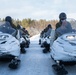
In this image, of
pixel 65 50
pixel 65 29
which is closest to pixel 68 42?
pixel 65 50

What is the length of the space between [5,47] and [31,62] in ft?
5.87

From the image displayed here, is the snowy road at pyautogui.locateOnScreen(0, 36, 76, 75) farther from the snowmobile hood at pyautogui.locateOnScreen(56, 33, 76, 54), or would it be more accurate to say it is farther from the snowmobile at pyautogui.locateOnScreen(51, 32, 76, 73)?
the snowmobile hood at pyautogui.locateOnScreen(56, 33, 76, 54)

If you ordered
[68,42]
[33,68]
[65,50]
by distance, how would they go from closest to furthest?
[65,50], [68,42], [33,68]

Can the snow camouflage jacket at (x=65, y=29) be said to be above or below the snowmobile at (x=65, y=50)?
above

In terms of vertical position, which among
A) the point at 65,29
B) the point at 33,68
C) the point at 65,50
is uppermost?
the point at 65,29

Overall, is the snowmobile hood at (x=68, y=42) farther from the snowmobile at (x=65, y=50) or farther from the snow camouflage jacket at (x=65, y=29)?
the snow camouflage jacket at (x=65, y=29)

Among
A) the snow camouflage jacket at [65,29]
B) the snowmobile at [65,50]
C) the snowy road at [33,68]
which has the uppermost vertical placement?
the snow camouflage jacket at [65,29]

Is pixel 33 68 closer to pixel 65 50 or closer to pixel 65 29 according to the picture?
pixel 65 50

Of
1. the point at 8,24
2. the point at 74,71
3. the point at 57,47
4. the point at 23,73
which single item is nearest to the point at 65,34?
the point at 57,47

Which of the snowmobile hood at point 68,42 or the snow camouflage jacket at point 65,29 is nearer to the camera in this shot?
the snowmobile hood at point 68,42

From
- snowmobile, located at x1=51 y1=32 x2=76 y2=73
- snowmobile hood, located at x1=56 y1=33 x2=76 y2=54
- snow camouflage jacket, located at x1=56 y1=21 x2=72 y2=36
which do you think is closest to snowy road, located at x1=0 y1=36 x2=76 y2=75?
snowmobile, located at x1=51 y1=32 x2=76 y2=73

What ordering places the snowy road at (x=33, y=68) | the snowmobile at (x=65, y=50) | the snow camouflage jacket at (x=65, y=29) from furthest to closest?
the snow camouflage jacket at (x=65, y=29) → the snowy road at (x=33, y=68) → the snowmobile at (x=65, y=50)

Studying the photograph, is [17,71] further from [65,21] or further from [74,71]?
[65,21]

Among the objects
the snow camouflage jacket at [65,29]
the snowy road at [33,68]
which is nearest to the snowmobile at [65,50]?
the snowy road at [33,68]
